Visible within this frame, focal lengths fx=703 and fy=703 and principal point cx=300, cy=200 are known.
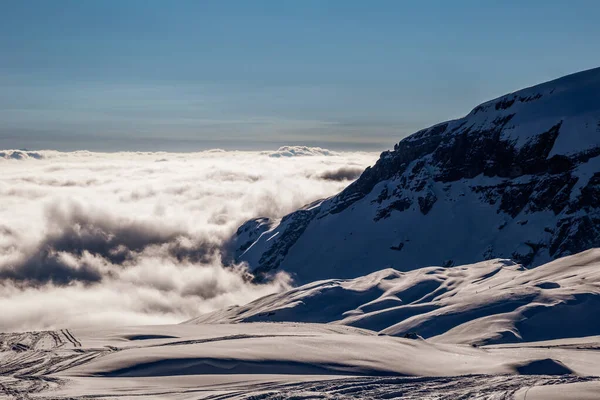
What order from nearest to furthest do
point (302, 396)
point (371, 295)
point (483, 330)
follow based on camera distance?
point (302, 396), point (483, 330), point (371, 295)

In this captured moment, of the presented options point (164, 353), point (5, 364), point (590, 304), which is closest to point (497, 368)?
point (164, 353)

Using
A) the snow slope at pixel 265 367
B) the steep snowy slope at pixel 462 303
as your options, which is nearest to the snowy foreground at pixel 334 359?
the snow slope at pixel 265 367

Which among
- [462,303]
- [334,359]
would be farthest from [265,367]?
[462,303]

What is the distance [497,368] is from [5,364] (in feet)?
118

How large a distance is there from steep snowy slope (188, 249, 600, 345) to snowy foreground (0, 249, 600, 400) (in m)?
0.35

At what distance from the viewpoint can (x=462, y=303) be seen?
363 ft

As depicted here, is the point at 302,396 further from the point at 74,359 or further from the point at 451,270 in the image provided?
the point at 451,270

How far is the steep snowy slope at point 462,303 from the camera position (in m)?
91.9

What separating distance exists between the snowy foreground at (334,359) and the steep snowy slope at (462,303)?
0.35 m

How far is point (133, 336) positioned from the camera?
215ft

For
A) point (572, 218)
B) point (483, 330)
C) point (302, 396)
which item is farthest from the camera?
point (572, 218)

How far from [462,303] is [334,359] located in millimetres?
62659

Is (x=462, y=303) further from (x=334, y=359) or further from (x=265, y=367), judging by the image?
(x=265, y=367)

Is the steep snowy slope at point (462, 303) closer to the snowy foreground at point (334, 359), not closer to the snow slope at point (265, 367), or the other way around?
the snowy foreground at point (334, 359)
